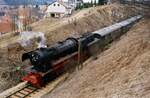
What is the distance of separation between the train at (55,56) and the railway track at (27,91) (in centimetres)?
38

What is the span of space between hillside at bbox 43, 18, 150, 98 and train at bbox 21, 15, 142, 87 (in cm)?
319

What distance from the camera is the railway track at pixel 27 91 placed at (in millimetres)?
19500

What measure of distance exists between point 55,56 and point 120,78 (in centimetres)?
806

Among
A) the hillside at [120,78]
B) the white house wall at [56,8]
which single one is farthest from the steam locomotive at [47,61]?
the white house wall at [56,8]

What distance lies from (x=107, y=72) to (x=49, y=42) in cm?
1475

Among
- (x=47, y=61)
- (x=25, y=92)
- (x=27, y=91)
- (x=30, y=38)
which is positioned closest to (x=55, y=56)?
(x=47, y=61)

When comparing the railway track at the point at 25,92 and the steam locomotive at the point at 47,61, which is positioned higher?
the steam locomotive at the point at 47,61

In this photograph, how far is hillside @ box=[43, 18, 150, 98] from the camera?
1322 cm

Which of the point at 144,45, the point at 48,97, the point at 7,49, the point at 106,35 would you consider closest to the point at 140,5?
the point at 106,35

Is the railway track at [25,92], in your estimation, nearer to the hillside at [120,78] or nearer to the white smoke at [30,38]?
the hillside at [120,78]

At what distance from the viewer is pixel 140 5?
49.5 metres

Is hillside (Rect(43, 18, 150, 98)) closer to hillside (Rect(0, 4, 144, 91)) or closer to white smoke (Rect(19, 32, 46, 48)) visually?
hillside (Rect(0, 4, 144, 91))

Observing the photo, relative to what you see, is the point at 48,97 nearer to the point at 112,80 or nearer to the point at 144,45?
the point at 112,80

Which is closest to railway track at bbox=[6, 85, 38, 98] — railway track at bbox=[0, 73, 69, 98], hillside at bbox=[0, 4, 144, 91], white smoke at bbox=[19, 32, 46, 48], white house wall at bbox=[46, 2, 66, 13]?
railway track at bbox=[0, 73, 69, 98]
